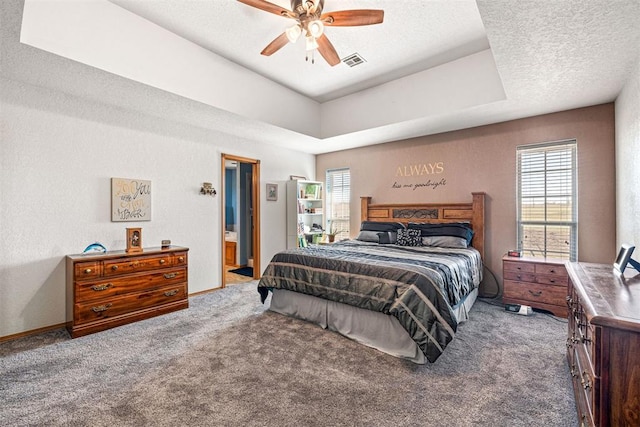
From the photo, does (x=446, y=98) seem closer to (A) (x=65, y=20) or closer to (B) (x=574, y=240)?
(B) (x=574, y=240)

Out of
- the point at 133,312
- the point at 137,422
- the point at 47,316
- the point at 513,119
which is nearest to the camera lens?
the point at 137,422

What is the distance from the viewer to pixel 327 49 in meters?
2.71

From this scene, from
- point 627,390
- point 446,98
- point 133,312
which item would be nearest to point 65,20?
point 133,312

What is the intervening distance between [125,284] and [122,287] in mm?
40

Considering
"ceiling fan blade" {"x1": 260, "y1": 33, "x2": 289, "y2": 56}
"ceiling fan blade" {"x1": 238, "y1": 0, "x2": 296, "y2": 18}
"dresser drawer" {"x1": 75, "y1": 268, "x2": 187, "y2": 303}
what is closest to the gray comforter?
"dresser drawer" {"x1": 75, "y1": 268, "x2": 187, "y2": 303}

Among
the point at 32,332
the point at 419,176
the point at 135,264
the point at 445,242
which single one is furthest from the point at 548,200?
the point at 32,332

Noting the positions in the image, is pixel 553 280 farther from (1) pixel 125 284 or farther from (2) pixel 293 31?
(1) pixel 125 284

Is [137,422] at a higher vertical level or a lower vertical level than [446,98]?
lower

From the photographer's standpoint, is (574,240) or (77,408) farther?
(574,240)

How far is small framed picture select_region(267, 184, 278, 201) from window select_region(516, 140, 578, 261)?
12.8 feet

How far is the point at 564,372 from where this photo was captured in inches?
84.0

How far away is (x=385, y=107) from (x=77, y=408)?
4.40m

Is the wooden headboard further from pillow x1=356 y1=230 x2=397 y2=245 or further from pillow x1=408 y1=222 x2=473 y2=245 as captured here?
pillow x1=356 y1=230 x2=397 y2=245

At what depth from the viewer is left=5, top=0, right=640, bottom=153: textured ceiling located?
1985 millimetres
